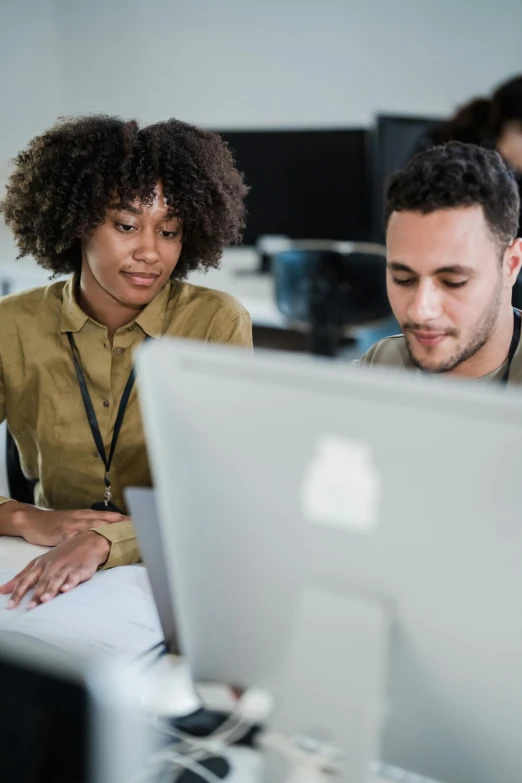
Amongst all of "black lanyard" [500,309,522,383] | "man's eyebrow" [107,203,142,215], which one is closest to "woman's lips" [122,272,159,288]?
"man's eyebrow" [107,203,142,215]

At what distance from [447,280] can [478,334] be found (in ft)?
0.35

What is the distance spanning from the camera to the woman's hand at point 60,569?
4.12ft

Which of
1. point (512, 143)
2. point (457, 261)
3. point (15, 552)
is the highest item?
point (512, 143)

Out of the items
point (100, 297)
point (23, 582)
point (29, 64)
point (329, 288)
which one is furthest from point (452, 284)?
point (29, 64)

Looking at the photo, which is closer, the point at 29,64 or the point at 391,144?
the point at 391,144

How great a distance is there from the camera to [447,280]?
52.9 inches

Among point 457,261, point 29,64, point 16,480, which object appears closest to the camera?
point 457,261

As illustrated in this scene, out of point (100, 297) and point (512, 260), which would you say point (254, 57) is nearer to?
point (100, 297)

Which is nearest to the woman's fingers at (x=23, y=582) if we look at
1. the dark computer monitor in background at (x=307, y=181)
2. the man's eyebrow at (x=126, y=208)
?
the man's eyebrow at (x=126, y=208)

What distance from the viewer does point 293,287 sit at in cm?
347

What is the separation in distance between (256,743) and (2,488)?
1.05 meters

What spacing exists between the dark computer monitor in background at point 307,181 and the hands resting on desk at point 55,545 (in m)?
2.49

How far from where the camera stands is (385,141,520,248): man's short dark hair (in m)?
1.35

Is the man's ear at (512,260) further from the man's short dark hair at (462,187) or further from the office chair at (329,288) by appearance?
the office chair at (329,288)
